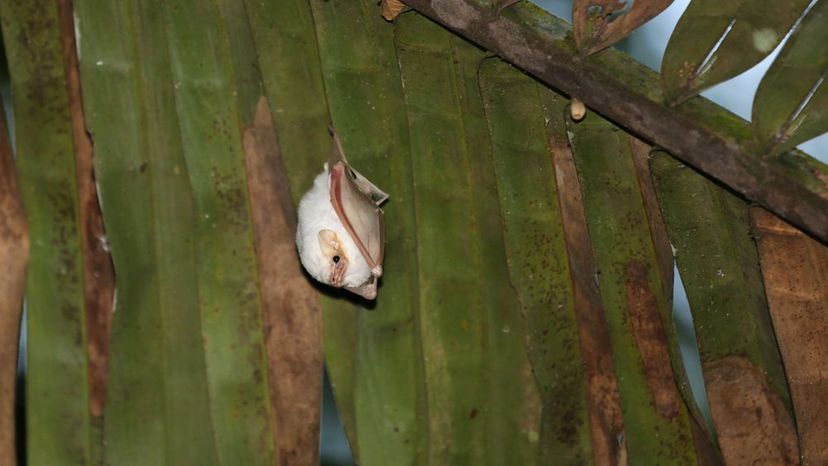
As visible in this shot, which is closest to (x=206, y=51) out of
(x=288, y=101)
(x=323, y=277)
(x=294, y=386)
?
(x=288, y=101)

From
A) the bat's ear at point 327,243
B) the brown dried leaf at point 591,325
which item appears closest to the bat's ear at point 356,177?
the bat's ear at point 327,243

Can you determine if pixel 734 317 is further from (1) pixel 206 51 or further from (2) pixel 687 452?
(1) pixel 206 51

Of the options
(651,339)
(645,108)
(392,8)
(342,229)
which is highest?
(392,8)

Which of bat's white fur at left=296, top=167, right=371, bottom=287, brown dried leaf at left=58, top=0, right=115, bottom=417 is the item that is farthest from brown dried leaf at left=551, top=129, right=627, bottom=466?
brown dried leaf at left=58, top=0, right=115, bottom=417

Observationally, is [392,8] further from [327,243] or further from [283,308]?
[283,308]

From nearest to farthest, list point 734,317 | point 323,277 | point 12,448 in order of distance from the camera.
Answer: point 12,448 < point 323,277 < point 734,317

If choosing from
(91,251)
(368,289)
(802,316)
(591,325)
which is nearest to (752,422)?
(802,316)

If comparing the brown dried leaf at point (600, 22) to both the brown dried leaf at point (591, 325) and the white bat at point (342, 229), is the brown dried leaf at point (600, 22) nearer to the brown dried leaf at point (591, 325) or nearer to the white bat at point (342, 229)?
the brown dried leaf at point (591, 325)
